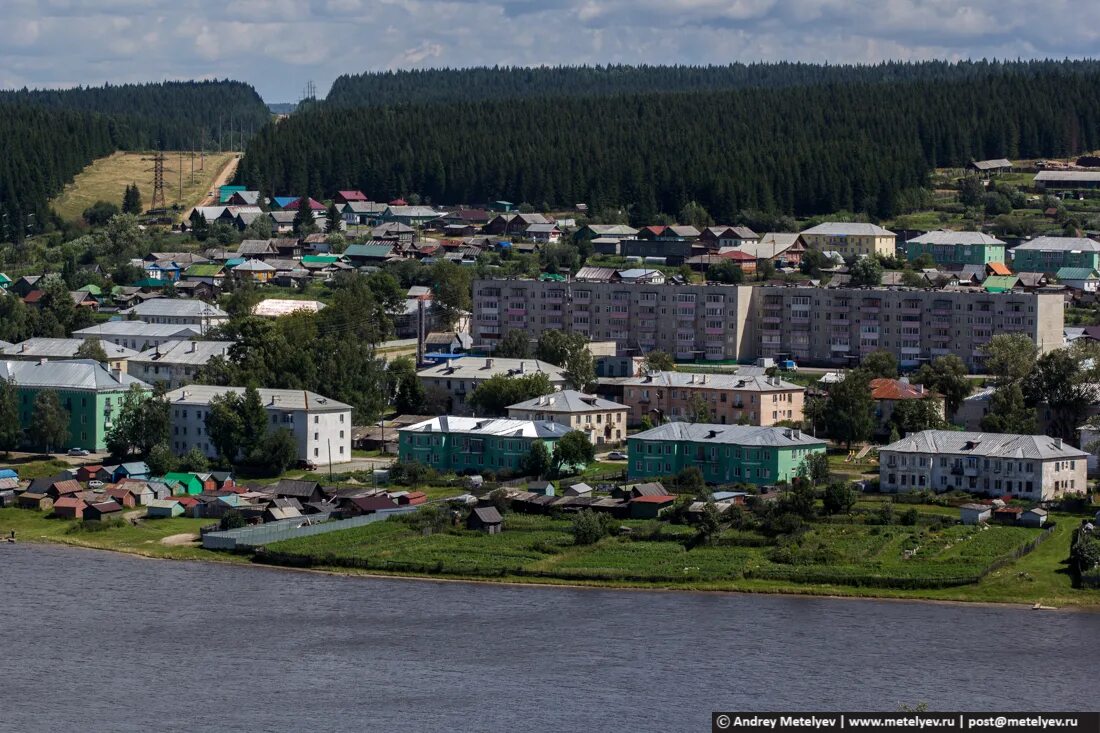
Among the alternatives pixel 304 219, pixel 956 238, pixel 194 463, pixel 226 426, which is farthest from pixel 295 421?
pixel 304 219

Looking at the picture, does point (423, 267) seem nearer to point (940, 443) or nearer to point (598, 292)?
point (598, 292)

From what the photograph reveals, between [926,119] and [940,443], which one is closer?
[940,443]

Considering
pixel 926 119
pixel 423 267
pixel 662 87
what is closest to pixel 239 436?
pixel 423 267

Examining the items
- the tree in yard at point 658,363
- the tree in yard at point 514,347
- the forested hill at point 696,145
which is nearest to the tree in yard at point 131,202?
the forested hill at point 696,145

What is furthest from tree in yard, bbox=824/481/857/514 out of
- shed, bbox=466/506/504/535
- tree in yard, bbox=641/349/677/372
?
tree in yard, bbox=641/349/677/372

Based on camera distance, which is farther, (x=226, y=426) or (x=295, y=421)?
(x=295, y=421)

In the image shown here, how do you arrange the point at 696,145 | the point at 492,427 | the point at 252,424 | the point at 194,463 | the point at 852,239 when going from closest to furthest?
1. the point at 194,463
2. the point at 492,427
3. the point at 252,424
4. the point at 852,239
5. the point at 696,145

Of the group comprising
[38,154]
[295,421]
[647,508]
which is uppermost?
[38,154]

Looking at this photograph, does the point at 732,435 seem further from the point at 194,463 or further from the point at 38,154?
the point at 38,154
